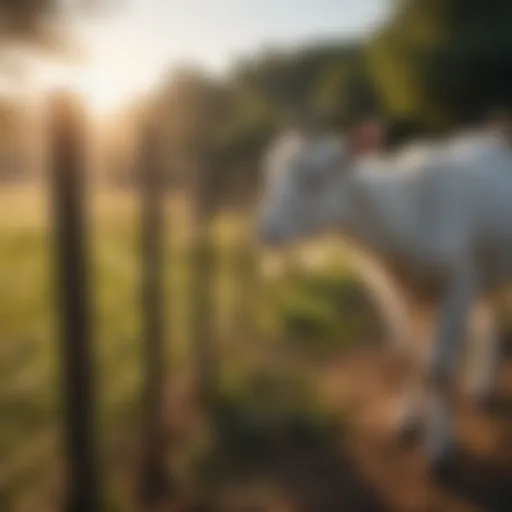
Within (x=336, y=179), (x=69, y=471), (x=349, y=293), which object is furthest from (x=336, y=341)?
(x=69, y=471)

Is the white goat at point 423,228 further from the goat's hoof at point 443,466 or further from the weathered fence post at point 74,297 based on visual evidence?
the weathered fence post at point 74,297

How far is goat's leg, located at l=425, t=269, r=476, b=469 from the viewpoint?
124 cm

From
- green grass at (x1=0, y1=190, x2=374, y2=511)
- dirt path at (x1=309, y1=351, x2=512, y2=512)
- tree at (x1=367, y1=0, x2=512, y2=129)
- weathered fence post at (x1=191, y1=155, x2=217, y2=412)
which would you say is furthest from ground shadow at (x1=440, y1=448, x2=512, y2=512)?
tree at (x1=367, y1=0, x2=512, y2=129)

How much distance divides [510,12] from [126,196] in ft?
1.69

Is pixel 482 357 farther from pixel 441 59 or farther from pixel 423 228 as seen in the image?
pixel 441 59

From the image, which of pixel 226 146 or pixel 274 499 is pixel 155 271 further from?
pixel 274 499

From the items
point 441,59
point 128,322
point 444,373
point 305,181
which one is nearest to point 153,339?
point 128,322

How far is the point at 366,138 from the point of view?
45.1 inches

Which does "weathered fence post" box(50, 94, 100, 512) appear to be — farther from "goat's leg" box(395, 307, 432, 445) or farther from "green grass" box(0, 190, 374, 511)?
"goat's leg" box(395, 307, 432, 445)

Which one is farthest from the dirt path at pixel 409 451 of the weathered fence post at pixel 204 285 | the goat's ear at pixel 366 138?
the goat's ear at pixel 366 138

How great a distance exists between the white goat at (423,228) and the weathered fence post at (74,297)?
9.1 inches

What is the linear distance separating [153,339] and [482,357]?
Result: 0.44 m

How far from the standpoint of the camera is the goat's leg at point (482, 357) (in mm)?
1239

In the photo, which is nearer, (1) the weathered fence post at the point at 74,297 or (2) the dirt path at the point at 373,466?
(1) the weathered fence post at the point at 74,297
